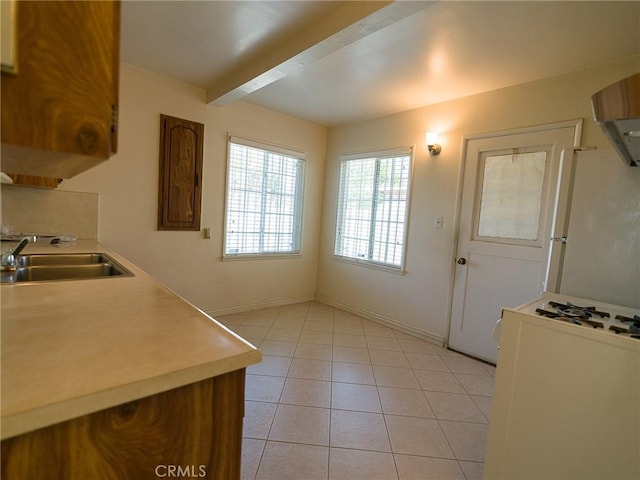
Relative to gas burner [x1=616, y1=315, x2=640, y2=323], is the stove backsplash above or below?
above

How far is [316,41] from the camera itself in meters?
1.97

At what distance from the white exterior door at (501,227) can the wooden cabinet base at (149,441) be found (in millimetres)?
2647

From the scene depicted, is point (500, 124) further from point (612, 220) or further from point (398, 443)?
point (398, 443)

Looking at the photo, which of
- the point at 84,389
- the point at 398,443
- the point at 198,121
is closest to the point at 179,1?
the point at 198,121

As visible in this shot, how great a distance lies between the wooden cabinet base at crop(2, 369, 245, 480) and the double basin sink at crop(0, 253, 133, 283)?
1.12 meters

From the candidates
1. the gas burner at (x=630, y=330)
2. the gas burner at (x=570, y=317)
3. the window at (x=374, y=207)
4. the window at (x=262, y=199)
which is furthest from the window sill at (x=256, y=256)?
the gas burner at (x=630, y=330)

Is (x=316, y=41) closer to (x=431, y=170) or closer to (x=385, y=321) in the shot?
(x=431, y=170)

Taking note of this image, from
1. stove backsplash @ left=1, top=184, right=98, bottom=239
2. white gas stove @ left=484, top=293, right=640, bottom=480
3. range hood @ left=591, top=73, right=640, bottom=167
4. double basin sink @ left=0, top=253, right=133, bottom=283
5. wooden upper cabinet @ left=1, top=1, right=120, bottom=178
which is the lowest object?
white gas stove @ left=484, top=293, right=640, bottom=480

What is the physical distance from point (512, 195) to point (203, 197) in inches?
119

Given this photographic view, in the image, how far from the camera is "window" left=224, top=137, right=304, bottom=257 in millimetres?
3586

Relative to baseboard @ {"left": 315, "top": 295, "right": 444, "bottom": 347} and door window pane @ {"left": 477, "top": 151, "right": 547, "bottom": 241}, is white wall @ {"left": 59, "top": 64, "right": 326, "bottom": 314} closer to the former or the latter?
baseboard @ {"left": 315, "top": 295, "right": 444, "bottom": 347}

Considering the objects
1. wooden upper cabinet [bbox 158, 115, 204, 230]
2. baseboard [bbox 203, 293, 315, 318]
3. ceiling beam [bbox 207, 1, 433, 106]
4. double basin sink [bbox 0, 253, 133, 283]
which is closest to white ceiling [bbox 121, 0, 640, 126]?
ceiling beam [bbox 207, 1, 433, 106]

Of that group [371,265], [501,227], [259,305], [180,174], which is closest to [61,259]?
[180,174]

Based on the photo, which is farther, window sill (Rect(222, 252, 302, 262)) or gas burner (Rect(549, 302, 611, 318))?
window sill (Rect(222, 252, 302, 262))
